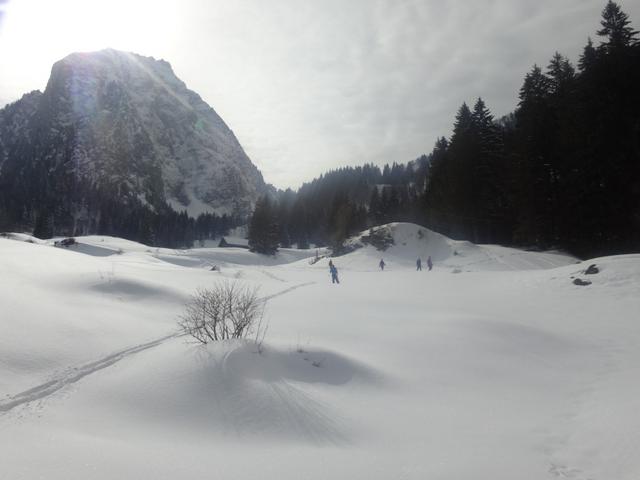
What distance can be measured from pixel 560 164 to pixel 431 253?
16.4 meters

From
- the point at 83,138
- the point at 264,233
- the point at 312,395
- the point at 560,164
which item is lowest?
the point at 312,395

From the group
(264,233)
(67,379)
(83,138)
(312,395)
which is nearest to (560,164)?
(312,395)

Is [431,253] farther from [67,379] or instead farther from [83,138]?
[83,138]

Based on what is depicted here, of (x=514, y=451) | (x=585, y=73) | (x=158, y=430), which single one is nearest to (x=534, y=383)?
(x=514, y=451)

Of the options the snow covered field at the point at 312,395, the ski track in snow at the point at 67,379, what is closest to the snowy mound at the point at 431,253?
the snow covered field at the point at 312,395

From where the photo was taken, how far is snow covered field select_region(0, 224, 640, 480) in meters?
4.09

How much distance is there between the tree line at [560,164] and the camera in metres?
26.0

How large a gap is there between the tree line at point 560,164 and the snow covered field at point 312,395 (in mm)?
19299

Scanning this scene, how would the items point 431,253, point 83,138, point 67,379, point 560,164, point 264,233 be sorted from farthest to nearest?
1. point 83,138
2. point 264,233
3. point 431,253
4. point 560,164
5. point 67,379

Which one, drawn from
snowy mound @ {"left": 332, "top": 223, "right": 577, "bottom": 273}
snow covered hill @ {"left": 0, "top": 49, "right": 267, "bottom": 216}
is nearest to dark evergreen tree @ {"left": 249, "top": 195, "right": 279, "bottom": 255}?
snowy mound @ {"left": 332, "top": 223, "right": 577, "bottom": 273}

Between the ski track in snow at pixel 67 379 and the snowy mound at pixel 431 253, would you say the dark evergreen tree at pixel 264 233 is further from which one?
the ski track in snow at pixel 67 379

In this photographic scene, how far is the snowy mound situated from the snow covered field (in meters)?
20.4

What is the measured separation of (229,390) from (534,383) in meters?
6.46

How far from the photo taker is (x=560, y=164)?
32.0 m
